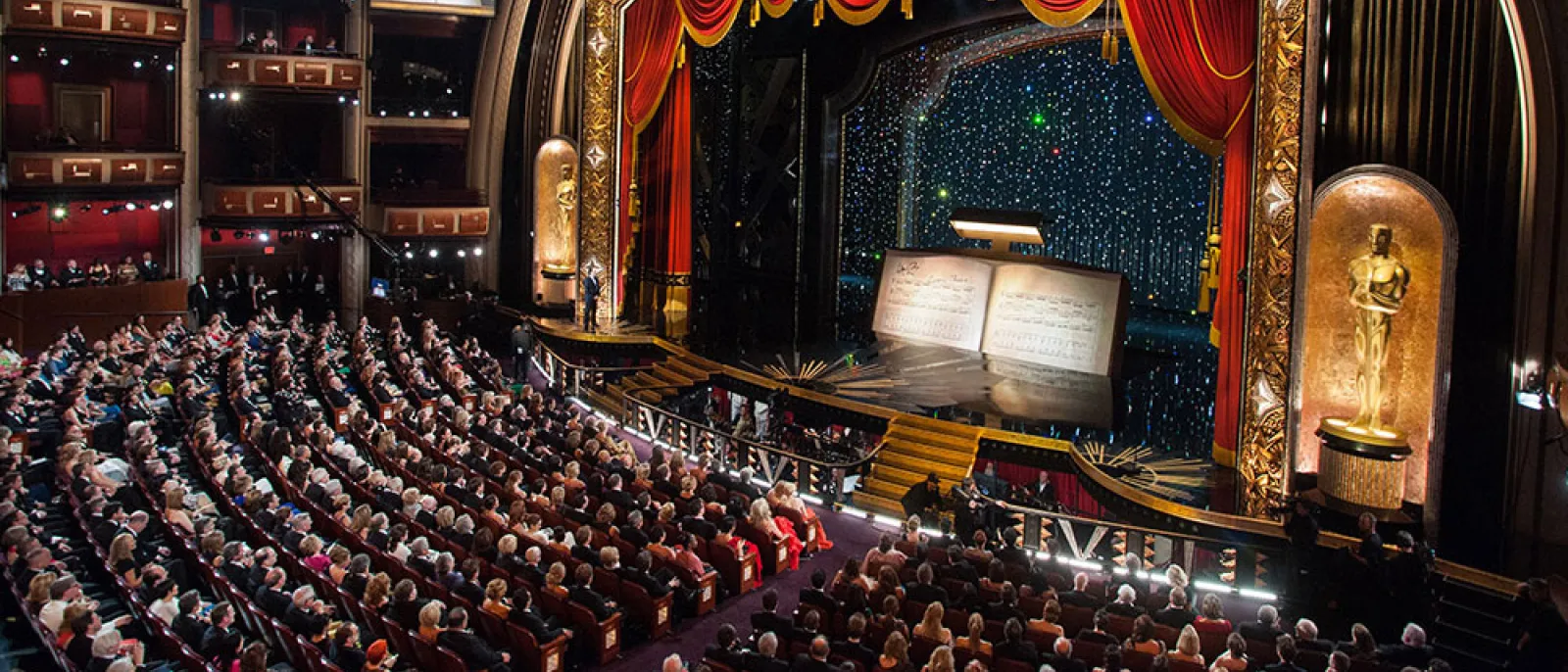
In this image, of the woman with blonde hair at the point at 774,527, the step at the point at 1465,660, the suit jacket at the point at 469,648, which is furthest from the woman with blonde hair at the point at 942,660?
the step at the point at 1465,660

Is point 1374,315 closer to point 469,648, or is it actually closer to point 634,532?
point 634,532

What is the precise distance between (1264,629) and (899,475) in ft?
19.0

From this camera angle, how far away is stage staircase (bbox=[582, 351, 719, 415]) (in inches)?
742

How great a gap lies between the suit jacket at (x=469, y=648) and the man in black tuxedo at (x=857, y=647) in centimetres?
242

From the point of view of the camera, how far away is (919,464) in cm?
1485

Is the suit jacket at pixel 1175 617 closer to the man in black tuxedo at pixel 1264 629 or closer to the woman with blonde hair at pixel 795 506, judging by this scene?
the man in black tuxedo at pixel 1264 629

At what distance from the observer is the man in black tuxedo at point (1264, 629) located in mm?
→ 9445

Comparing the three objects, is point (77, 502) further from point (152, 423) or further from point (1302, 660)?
point (1302, 660)

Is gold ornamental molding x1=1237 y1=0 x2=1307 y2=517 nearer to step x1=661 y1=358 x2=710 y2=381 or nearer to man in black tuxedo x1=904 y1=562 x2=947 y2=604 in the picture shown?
man in black tuxedo x1=904 y1=562 x2=947 y2=604

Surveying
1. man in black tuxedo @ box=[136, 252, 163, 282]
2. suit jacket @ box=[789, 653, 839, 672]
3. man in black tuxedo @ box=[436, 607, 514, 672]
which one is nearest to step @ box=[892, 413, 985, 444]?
suit jacket @ box=[789, 653, 839, 672]

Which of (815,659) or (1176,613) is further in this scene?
(1176,613)

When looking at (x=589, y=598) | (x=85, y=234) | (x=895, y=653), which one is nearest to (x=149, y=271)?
(x=85, y=234)

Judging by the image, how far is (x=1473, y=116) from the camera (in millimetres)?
11492

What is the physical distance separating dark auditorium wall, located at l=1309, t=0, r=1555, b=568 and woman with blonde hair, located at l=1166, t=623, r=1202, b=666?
4.28 m
